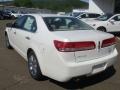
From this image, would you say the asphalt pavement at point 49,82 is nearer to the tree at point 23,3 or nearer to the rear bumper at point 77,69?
the rear bumper at point 77,69

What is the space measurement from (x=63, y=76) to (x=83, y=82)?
3.16ft

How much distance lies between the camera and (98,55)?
17.6 feet

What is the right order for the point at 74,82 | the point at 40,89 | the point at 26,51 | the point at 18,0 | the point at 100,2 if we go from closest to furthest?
the point at 40,89, the point at 74,82, the point at 26,51, the point at 100,2, the point at 18,0

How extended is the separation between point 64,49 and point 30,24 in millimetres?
1928

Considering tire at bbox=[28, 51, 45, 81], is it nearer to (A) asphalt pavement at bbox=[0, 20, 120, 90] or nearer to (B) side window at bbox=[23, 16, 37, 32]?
(A) asphalt pavement at bbox=[0, 20, 120, 90]

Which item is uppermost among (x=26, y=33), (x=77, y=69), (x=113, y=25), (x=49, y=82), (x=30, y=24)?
(x=30, y=24)

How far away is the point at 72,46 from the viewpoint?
4.96m

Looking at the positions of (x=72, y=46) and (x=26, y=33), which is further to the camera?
(x=26, y=33)

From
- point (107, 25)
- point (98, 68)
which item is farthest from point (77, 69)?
point (107, 25)

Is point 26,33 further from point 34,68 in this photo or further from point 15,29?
point 15,29

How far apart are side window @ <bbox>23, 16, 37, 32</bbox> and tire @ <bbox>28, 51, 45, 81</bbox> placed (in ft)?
1.96

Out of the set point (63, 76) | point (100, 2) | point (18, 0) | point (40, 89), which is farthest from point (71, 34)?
point (18, 0)

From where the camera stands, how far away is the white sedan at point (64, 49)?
4.95 meters

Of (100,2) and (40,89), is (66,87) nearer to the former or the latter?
(40,89)
